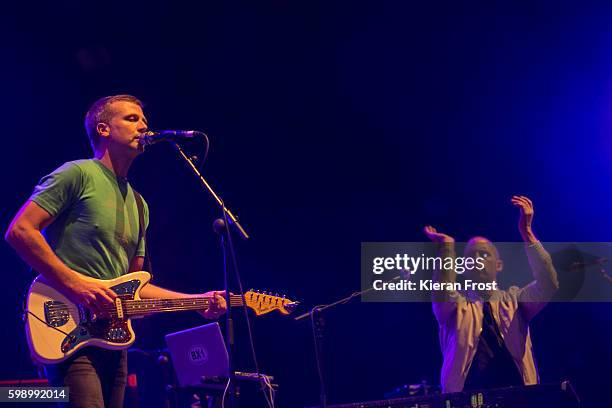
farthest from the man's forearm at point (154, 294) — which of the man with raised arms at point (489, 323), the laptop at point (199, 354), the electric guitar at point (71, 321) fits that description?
the man with raised arms at point (489, 323)

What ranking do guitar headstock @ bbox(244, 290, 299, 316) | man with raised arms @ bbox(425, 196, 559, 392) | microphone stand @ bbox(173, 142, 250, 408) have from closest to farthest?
microphone stand @ bbox(173, 142, 250, 408)
guitar headstock @ bbox(244, 290, 299, 316)
man with raised arms @ bbox(425, 196, 559, 392)

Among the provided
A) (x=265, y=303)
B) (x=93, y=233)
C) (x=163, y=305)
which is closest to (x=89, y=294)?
(x=93, y=233)

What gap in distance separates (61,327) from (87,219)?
19.5 inches

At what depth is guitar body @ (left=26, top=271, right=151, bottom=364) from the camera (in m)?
2.92

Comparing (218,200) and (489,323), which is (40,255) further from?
(489,323)

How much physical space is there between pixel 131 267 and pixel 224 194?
302 cm

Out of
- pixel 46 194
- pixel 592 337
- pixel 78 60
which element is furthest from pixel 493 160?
pixel 46 194

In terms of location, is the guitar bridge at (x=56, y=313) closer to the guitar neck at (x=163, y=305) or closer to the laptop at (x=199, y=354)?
the guitar neck at (x=163, y=305)

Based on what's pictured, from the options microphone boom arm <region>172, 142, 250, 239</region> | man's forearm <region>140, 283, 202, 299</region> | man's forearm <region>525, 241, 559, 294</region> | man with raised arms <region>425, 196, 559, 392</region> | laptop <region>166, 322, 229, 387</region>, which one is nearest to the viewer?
microphone boom arm <region>172, 142, 250, 239</region>

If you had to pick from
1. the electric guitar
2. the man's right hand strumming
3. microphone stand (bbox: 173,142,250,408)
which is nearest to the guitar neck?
the electric guitar

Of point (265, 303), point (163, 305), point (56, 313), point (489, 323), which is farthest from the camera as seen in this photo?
point (489, 323)

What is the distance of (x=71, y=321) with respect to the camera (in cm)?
300

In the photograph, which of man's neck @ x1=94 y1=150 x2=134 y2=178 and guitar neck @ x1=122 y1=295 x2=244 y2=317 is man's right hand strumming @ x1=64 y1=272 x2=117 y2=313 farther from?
man's neck @ x1=94 y1=150 x2=134 y2=178

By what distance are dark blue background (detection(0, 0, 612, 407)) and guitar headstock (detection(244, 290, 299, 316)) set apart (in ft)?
7.74
